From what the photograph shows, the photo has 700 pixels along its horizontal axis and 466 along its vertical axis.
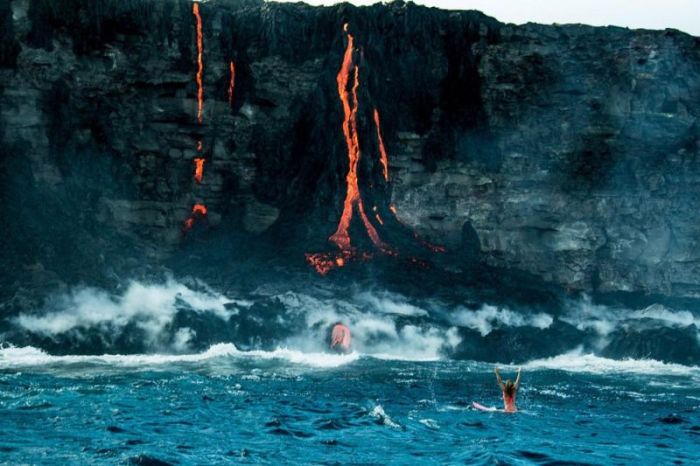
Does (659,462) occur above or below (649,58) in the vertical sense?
below

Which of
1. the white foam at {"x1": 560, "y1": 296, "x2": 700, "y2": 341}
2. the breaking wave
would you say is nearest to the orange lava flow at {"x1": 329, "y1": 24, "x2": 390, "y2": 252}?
the breaking wave

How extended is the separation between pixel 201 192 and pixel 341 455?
35.8 metres

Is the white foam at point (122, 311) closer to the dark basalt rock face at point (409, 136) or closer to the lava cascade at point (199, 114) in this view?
the dark basalt rock face at point (409, 136)

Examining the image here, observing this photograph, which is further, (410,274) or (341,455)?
(410,274)

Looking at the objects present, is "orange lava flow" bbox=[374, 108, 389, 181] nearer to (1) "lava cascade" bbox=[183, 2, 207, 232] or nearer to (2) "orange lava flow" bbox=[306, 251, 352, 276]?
(2) "orange lava flow" bbox=[306, 251, 352, 276]

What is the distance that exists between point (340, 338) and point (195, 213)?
1381 cm

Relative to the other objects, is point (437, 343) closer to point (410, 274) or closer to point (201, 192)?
point (410, 274)

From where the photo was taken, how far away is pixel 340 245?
2470 inches

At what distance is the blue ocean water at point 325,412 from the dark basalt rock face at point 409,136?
12.8 m

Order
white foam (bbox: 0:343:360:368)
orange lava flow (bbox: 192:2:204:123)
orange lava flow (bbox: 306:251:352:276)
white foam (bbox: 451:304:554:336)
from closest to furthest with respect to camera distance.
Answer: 1. white foam (bbox: 0:343:360:368)
2. white foam (bbox: 451:304:554:336)
3. orange lava flow (bbox: 306:251:352:276)
4. orange lava flow (bbox: 192:2:204:123)

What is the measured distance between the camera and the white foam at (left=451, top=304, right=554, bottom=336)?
59.1 m

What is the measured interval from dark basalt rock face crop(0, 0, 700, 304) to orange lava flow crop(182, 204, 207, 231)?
0.38m

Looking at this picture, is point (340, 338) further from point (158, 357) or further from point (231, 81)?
point (231, 81)

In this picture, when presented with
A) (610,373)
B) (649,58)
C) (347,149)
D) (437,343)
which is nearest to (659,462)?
(610,373)
